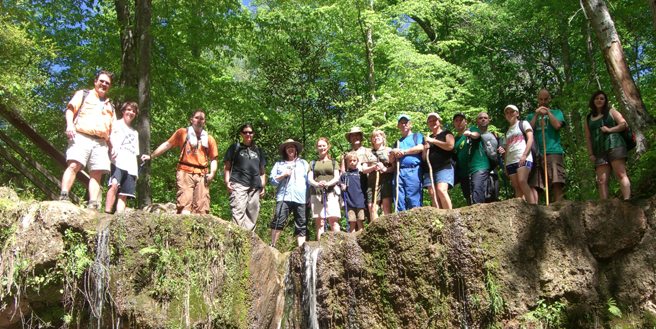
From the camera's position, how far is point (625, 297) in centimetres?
593

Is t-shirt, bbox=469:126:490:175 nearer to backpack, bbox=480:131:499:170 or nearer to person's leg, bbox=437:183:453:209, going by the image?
backpack, bbox=480:131:499:170

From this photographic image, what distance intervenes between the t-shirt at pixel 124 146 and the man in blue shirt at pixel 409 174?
12.1 ft

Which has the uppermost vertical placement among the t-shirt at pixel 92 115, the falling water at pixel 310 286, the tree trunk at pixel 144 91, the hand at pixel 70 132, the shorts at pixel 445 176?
the tree trunk at pixel 144 91

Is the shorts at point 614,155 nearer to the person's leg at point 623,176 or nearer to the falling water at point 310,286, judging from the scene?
the person's leg at point 623,176

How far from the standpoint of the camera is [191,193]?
772 cm

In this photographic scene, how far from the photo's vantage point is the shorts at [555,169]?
23.4ft

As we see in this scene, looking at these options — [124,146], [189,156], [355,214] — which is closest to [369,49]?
[355,214]

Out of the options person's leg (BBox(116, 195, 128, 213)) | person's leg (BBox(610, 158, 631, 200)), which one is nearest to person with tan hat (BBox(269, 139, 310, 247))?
person's leg (BBox(116, 195, 128, 213))

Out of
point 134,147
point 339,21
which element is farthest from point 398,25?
point 134,147

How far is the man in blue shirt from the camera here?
302 inches

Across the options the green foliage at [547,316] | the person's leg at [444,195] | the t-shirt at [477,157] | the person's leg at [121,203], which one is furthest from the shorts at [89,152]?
the green foliage at [547,316]

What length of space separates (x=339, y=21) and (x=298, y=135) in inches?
151

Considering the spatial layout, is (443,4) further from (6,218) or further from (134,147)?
(6,218)

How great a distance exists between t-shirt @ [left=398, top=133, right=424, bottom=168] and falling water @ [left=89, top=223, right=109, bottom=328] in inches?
162
